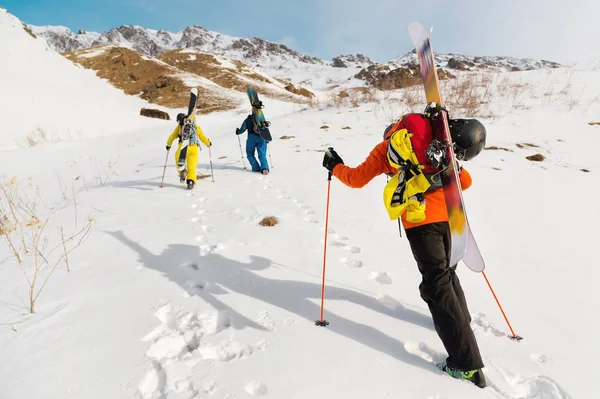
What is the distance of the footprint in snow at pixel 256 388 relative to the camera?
5.92ft

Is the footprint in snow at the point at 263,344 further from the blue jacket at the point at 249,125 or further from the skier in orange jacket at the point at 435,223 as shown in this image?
the blue jacket at the point at 249,125

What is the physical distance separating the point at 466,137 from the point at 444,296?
1.04 m

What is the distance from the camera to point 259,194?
5.66m

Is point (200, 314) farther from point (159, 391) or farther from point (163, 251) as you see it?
point (163, 251)

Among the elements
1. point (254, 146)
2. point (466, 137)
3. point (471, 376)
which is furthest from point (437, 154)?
point (254, 146)

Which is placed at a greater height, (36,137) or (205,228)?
(36,137)

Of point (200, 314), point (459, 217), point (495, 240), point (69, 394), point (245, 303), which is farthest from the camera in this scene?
point (495, 240)

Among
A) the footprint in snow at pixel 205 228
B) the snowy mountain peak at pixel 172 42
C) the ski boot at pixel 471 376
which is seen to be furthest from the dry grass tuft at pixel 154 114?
the snowy mountain peak at pixel 172 42

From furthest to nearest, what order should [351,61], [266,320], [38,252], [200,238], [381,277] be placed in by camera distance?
[351,61] < [200,238] < [38,252] < [381,277] < [266,320]

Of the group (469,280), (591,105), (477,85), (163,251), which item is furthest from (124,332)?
(477,85)

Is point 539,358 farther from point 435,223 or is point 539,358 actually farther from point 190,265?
point 190,265

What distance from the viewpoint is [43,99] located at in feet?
55.1

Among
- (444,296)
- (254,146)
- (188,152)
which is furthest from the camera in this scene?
(254,146)

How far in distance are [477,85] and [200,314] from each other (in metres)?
14.6
